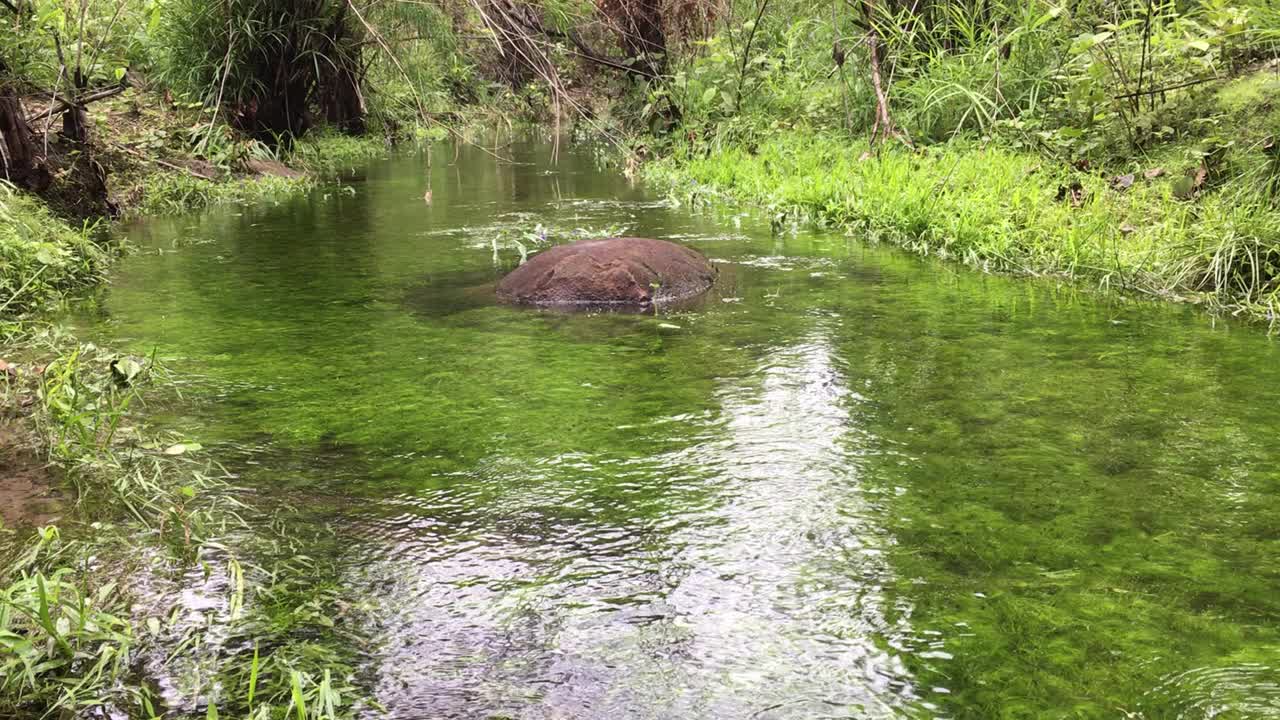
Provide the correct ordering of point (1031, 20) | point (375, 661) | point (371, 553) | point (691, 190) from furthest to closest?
point (691, 190), point (1031, 20), point (371, 553), point (375, 661)

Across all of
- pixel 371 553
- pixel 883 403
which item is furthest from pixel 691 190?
pixel 371 553

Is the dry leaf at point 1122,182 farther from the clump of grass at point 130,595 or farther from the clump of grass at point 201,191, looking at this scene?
the clump of grass at point 201,191

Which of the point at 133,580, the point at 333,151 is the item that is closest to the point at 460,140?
the point at 133,580

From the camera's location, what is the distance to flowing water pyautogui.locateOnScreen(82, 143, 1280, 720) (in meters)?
2.12

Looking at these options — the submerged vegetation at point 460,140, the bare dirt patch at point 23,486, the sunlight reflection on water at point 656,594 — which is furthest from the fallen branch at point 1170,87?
the bare dirt patch at point 23,486

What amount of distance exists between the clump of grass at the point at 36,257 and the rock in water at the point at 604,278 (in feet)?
6.83

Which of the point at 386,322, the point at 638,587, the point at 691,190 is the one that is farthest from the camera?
the point at 691,190

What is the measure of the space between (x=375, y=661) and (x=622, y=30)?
1096 cm

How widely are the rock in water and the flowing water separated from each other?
221 mm

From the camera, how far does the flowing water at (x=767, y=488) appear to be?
2123 millimetres

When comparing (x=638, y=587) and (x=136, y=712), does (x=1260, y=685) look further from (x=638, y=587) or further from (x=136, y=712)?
(x=136, y=712)

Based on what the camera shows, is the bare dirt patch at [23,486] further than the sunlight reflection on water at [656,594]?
Yes

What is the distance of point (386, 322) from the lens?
16.2 feet

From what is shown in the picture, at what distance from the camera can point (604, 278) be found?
5.36 metres
